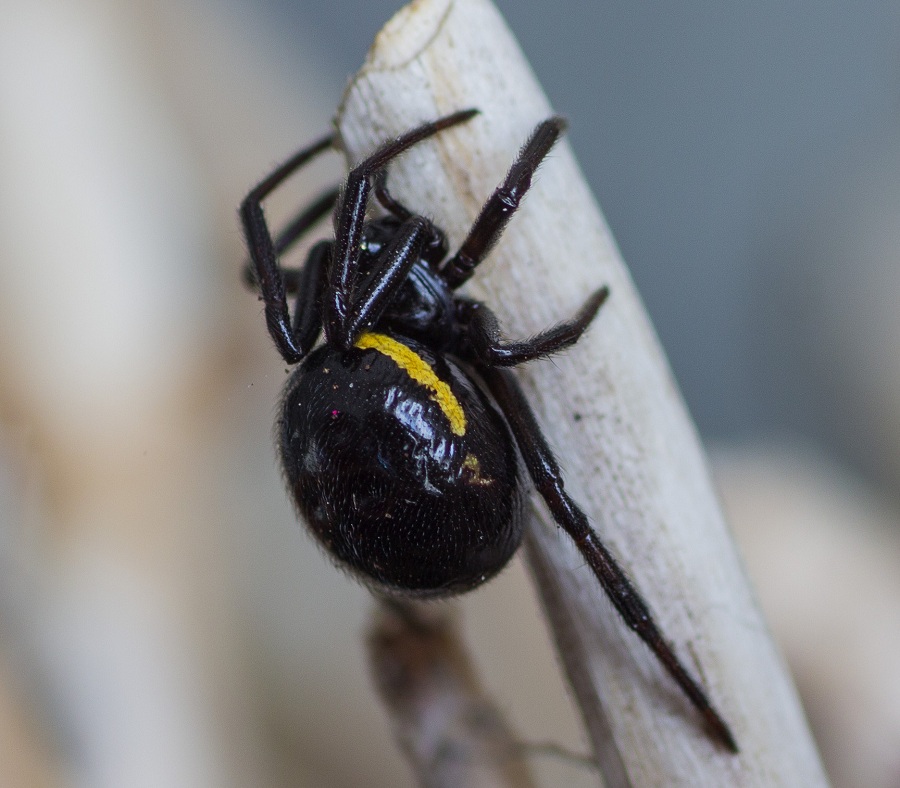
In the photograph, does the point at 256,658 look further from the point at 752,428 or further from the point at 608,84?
the point at 608,84

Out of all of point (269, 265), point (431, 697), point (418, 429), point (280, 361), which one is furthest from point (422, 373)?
point (280, 361)

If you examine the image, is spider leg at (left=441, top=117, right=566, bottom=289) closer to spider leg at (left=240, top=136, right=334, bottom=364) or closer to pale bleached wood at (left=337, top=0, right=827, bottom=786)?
pale bleached wood at (left=337, top=0, right=827, bottom=786)

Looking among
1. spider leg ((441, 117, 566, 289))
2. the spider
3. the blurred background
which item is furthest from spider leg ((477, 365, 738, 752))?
the blurred background

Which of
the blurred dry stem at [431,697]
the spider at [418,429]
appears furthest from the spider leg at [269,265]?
the blurred dry stem at [431,697]

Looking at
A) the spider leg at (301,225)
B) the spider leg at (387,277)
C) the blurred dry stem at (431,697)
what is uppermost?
the spider leg at (301,225)

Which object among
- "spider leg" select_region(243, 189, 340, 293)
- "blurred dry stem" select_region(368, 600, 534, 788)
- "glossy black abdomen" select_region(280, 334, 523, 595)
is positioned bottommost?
"blurred dry stem" select_region(368, 600, 534, 788)

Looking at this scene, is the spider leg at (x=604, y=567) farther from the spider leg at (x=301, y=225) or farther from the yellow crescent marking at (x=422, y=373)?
the spider leg at (x=301, y=225)

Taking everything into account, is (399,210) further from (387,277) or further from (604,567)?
(604,567)
